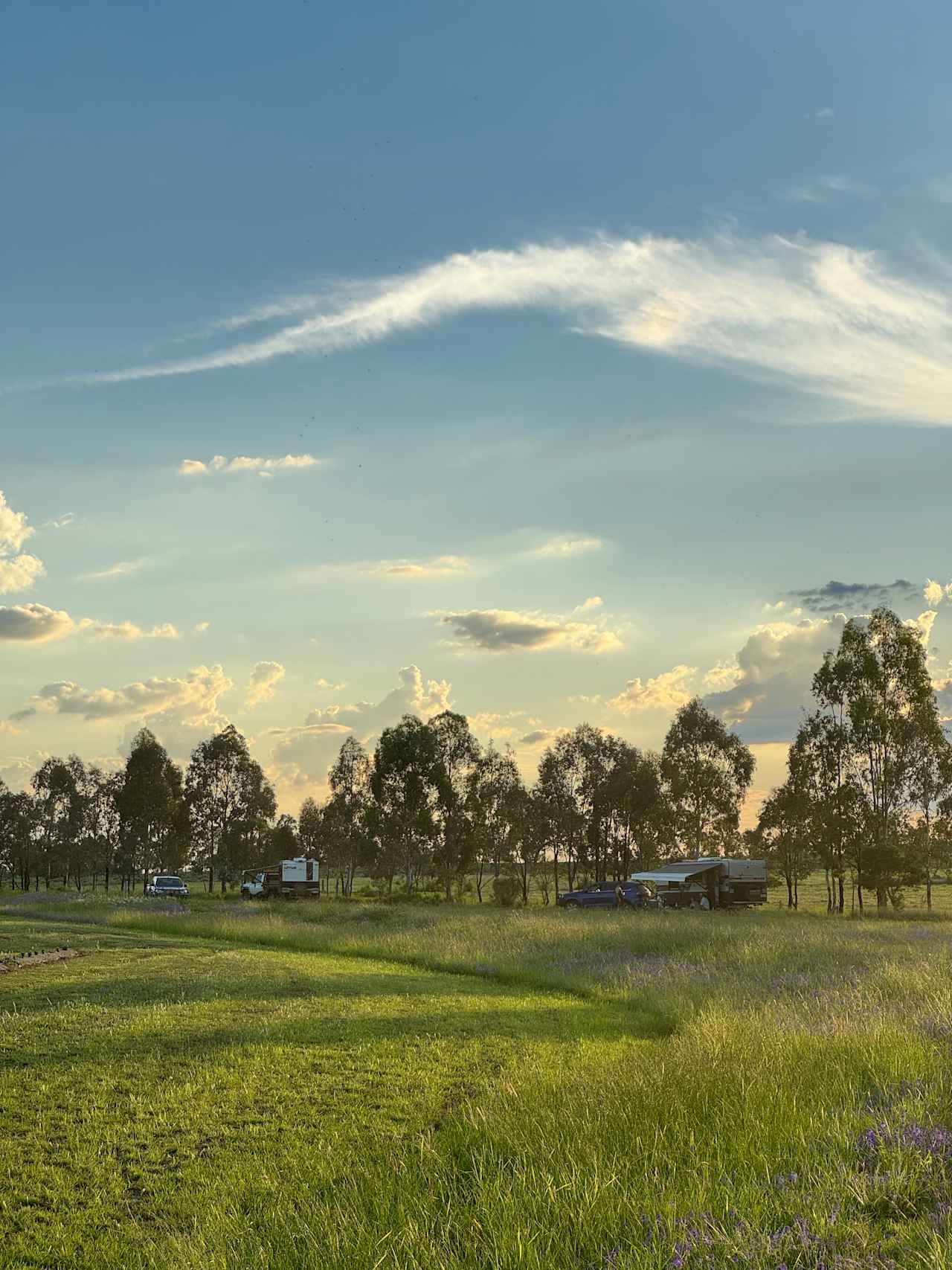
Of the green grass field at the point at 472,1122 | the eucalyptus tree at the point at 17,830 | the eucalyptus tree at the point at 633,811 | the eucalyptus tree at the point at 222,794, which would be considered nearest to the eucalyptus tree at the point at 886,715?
the eucalyptus tree at the point at 633,811

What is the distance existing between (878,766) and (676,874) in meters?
14.6

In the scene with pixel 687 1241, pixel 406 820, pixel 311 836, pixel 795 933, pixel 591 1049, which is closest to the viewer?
pixel 687 1241

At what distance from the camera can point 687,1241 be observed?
5.17 m

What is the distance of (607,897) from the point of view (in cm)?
5019

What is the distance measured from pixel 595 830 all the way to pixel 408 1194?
70.2 m

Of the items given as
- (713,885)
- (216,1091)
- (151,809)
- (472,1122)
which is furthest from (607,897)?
(151,809)

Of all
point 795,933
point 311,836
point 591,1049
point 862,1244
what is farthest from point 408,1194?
point 311,836

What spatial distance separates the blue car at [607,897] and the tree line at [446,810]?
19.9 m

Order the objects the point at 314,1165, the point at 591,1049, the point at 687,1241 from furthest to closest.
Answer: the point at 591,1049 → the point at 314,1165 → the point at 687,1241

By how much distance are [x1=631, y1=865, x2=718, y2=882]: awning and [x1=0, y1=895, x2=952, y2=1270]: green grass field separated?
3176cm

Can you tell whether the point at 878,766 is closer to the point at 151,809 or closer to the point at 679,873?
the point at 679,873

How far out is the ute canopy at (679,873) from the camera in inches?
2024

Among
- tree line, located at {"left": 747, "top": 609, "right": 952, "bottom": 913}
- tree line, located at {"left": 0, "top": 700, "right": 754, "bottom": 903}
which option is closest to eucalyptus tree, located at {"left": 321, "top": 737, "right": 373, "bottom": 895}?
tree line, located at {"left": 0, "top": 700, "right": 754, "bottom": 903}

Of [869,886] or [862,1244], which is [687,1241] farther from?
[869,886]
